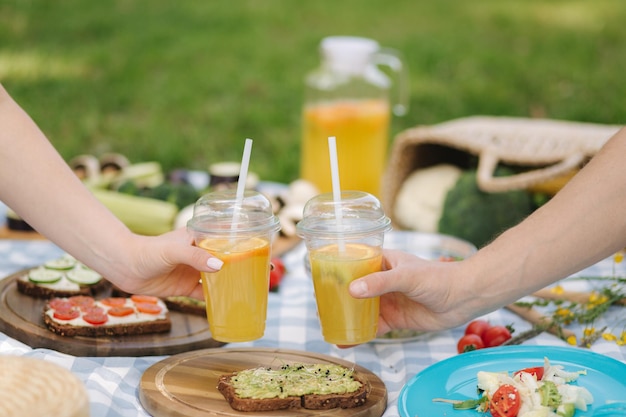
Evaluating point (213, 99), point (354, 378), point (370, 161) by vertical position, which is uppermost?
point (354, 378)

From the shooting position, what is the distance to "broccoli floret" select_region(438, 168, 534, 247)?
3.45m

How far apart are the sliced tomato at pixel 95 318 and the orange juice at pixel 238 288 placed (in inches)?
15.5

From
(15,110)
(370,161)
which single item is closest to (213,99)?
(370,161)

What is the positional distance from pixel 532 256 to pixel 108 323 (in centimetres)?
102

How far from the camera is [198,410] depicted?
1783 millimetres

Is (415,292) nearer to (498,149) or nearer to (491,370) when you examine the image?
(491,370)

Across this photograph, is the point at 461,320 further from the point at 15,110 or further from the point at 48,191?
the point at 15,110

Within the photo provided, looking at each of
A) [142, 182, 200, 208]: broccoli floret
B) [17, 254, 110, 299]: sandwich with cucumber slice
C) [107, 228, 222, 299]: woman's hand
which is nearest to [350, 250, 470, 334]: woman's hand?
[107, 228, 222, 299]: woman's hand

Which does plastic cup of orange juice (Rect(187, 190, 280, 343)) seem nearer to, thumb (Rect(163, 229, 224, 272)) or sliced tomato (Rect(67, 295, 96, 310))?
thumb (Rect(163, 229, 224, 272))

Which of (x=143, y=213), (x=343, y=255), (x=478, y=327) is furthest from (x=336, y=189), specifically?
(x=143, y=213)

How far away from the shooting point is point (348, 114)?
11.9 feet

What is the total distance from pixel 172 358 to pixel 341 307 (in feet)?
1.41

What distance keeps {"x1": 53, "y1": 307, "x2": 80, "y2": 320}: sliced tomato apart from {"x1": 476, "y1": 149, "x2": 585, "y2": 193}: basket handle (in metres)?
1.68

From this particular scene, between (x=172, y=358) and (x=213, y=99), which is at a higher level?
(x=172, y=358)
